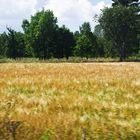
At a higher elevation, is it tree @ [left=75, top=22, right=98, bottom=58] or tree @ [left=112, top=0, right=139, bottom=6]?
tree @ [left=112, top=0, right=139, bottom=6]

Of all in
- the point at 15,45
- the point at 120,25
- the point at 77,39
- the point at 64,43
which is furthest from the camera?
the point at 77,39

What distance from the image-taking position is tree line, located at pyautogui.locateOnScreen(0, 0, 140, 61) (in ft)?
300

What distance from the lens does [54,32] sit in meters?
104

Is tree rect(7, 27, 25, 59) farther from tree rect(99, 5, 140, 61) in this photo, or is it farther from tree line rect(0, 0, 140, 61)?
tree rect(99, 5, 140, 61)

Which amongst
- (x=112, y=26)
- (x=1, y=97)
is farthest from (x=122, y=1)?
(x=1, y=97)

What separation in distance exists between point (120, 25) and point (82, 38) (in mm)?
17488

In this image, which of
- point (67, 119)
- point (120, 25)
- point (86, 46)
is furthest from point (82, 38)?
point (67, 119)

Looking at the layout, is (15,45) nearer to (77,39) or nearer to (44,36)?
(44,36)

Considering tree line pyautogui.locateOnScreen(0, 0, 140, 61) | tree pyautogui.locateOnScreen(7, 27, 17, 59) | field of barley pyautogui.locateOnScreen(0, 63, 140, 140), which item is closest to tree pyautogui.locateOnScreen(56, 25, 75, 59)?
tree line pyautogui.locateOnScreen(0, 0, 140, 61)

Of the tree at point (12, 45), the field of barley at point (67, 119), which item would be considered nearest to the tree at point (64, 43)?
the tree at point (12, 45)

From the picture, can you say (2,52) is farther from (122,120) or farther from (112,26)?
(122,120)

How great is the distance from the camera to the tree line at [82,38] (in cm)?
9131

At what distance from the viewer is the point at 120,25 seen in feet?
298

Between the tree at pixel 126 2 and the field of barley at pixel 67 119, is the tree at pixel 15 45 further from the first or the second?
the field of barley at pixel 67 119
